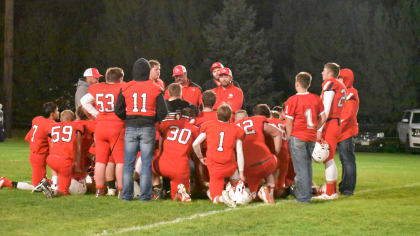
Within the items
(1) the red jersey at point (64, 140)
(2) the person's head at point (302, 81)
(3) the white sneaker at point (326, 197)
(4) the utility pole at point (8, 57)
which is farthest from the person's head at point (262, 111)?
(4) the utility pole at point (8, 57)

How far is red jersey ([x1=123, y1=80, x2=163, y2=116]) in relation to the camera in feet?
35.7

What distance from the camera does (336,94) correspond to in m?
11.6

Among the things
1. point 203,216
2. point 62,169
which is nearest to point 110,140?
point 62,169

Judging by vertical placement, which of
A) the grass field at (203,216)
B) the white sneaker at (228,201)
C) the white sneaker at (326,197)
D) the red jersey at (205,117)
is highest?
the red jersey at (205,117)

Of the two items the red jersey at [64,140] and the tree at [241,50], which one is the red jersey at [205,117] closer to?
the red jersey at [64,140]

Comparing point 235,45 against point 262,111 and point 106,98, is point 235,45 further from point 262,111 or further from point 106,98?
point 106,98

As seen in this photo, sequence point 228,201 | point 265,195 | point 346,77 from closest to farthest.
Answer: point 228,201, point 265,195, point 346,77

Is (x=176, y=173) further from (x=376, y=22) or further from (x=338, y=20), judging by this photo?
(x=338, y=20)

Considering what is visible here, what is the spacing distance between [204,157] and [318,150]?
1.82 m

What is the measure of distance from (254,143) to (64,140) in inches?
125

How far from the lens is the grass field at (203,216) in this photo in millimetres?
8414

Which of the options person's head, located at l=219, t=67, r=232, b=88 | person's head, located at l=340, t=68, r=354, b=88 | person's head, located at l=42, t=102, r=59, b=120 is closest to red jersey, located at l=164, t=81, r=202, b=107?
person's head, located at l=219, t=67, r=232, b=88

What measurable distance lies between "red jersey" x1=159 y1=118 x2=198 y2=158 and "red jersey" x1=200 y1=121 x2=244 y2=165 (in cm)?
46

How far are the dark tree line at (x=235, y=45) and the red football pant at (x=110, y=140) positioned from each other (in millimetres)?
25039
